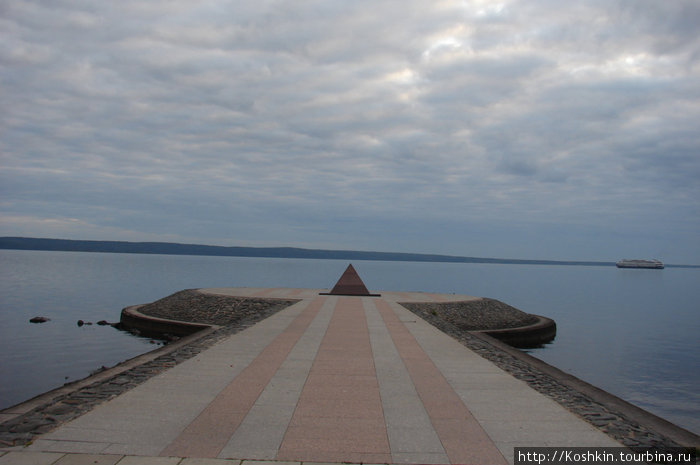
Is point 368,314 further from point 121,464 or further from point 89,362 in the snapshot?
point 121,464

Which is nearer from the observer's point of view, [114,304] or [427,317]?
[427,317]

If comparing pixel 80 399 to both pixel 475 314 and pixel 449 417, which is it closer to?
pixel 449 417

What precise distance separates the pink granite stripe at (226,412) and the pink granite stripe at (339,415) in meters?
0.76

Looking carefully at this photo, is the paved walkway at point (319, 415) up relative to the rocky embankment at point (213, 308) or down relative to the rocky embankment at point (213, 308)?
up

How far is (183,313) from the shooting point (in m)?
26.2

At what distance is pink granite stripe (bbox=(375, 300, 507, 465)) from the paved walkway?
2 centimetres

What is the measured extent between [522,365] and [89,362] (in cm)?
1773

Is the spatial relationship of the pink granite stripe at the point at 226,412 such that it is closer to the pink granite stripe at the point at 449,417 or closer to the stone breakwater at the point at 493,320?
the pink granite stripe at the point at 449,417

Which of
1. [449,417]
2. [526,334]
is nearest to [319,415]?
[449,417]

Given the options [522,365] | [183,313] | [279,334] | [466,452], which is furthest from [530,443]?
[183,313]

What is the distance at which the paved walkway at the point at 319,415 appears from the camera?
594cm

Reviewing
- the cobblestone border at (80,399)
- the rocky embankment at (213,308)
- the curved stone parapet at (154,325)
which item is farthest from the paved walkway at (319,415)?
the curved stone parapet at (154,325)

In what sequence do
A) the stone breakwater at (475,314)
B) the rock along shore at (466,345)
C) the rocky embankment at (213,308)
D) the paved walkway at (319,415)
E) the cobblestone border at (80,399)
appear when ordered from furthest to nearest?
the stone breakwater at (475,314) < the rocky embankment at (213,308) < the rock along shore at (466,345) < the cobblestone border at (80,399) < the paved walkway at (319,415)

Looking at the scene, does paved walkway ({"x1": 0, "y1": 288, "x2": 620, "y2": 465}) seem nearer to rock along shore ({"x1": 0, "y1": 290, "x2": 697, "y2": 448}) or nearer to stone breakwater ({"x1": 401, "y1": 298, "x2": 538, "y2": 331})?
rock along shore ({"x1": 0, "y1": 290, "x2": 697, "y2": 448})
